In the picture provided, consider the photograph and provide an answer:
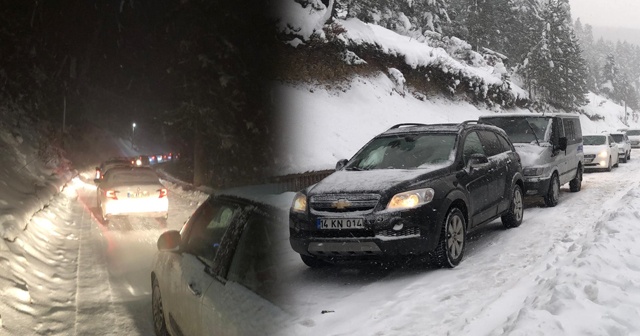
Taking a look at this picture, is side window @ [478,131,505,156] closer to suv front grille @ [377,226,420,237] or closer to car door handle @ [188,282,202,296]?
suv front grille @ [377,226,420,237]

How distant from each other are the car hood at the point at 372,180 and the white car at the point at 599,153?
54.1ft

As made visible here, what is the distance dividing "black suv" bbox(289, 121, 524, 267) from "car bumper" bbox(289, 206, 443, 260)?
11 millimetres

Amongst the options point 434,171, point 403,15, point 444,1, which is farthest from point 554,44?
point 434,171

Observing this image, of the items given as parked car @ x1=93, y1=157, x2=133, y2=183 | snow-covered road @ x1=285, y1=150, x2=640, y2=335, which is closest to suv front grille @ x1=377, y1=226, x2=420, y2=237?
snow-covered road @ x1=285, y1=150, x2=640, y2=335

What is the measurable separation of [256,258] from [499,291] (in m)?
3.00

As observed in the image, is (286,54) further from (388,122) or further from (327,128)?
(388,122)

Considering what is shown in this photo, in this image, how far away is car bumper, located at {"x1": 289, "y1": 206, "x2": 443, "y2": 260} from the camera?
19.5 feet

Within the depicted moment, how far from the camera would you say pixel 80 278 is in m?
7.61

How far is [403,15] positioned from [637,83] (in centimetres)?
16066

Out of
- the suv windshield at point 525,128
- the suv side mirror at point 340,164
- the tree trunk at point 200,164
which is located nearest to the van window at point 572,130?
the suv windshield at point 525,128

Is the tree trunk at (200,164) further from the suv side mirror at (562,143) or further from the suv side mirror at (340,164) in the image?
the suv side mirror at (340,164)

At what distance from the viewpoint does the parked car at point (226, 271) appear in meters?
3.00

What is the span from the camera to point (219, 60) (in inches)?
642

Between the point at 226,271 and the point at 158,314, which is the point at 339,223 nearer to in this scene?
the point at 158,314
